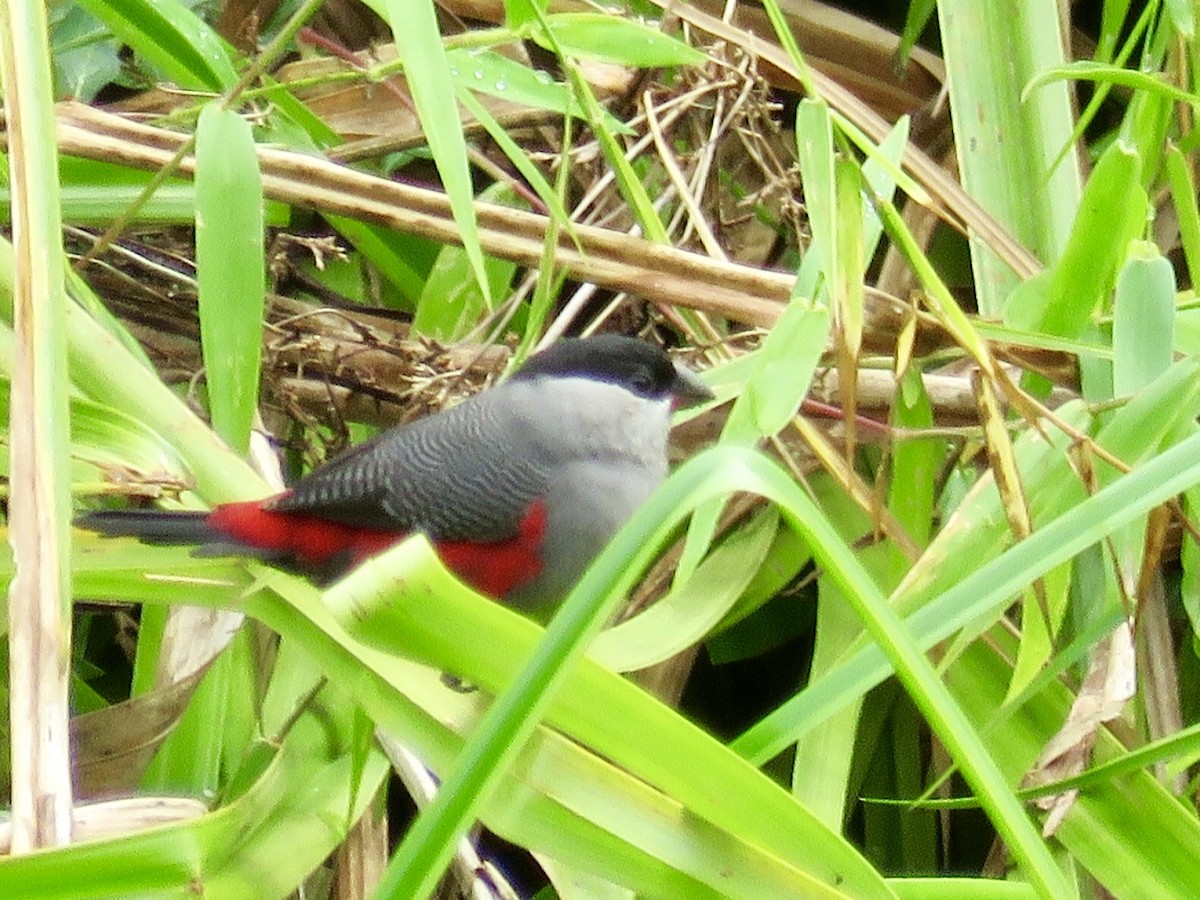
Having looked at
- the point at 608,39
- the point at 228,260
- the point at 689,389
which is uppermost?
the point at 608,39

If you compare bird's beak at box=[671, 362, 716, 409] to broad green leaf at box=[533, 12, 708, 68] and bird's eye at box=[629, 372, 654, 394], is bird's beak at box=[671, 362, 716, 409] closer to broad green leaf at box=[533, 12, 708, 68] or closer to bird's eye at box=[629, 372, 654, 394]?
bird's eye at box=[629, 372, 654, 394]

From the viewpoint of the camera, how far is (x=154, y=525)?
4.40 ft

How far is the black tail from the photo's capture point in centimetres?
133

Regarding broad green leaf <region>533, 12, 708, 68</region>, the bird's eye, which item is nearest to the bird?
the bird's eye

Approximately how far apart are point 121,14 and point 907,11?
3.68ft

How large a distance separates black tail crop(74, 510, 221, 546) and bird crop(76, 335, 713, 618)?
0.12 meters

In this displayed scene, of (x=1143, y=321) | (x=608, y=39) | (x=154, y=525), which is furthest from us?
(x=608, y=39)

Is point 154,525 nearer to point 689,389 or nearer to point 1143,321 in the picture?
point 689,389

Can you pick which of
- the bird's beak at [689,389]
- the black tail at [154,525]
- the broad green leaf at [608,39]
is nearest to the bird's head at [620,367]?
the bird's beak at [689,389]

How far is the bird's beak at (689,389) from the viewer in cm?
156

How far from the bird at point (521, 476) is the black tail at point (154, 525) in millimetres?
116

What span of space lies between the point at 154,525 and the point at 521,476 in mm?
443

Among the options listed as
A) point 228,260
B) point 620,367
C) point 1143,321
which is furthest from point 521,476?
point 1143,321

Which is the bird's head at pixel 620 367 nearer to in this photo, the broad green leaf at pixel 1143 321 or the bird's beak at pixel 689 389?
the bird's beak at pixel 689 389
